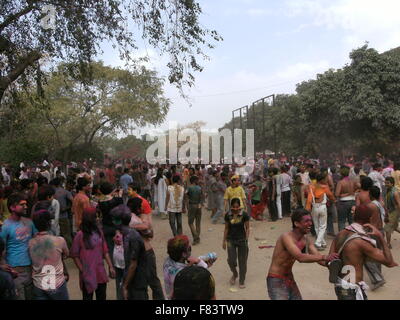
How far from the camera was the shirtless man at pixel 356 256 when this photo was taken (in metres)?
3.96

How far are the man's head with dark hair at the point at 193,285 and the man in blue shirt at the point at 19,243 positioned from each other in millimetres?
2381

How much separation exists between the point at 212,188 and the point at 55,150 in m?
20.2

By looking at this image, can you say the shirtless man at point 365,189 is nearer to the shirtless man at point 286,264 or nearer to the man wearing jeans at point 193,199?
the shirtless man at point 286,264

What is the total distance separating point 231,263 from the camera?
21.4 ft

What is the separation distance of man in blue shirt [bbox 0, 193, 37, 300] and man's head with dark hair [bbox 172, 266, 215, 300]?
7.81 feet

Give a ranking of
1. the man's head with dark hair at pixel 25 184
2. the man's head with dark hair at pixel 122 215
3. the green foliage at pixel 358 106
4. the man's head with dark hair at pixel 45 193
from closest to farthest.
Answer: the man's head with dark hair at pixel 122 215, the man's head with dark hair at pixel 45 193, the man's head with dark hair at pixel 25 184, the green foliage at pixel 358 106

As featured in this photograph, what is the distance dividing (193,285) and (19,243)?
2.72 m

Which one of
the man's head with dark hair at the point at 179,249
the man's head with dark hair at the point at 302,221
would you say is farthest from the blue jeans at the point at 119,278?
the man's head with dark hair at the point at 302,221

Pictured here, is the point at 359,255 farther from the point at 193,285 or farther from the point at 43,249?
the point at 43,249

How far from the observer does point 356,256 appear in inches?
160

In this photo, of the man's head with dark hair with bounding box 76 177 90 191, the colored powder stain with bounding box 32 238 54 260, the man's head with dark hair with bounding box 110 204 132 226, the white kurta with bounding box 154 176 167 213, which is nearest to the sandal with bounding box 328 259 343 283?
the man's head with dark hair with bounding box 110 204 132 226

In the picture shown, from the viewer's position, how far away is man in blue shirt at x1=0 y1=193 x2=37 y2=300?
430cm

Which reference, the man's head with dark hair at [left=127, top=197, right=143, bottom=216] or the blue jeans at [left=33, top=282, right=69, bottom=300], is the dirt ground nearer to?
the man's head with dark hair at [left=127, top=197, right=143, bottom=216]
